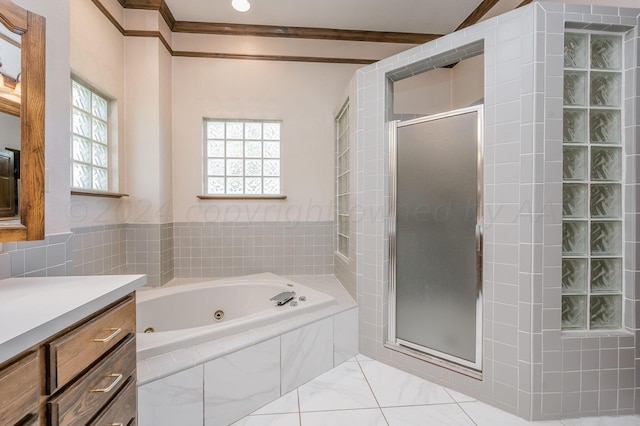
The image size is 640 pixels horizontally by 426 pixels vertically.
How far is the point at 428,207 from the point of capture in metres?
1.72

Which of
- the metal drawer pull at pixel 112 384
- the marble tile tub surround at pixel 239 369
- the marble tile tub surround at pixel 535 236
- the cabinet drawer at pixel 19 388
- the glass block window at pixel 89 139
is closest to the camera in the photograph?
the cabinet drawer at pixel 19 388

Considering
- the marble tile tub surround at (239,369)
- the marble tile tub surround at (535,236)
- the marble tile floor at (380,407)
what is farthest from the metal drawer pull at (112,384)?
the marble tile tub surround at (535,236)

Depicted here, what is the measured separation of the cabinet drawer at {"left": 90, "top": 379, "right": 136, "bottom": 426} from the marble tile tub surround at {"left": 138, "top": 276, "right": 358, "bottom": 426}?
0.24 meters

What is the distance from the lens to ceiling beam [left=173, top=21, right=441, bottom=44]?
8.71ft

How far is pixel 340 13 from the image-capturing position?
2.55 metres

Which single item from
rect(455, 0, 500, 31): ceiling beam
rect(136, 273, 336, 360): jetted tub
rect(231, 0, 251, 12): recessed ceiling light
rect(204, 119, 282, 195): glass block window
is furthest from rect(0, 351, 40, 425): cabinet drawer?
rect(455, 0, 500, 31): ceiling beam

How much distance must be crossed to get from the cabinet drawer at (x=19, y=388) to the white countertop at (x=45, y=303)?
3 cm

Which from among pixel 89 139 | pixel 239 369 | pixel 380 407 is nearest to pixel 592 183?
pixel 380 407

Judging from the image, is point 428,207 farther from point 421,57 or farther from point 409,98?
point 409,98

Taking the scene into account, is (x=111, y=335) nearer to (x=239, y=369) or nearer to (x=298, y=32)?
(x=239, y=369)

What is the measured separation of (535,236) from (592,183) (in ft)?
1.43

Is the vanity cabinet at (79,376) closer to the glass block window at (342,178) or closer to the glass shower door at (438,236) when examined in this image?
the glass shower door at (438,236)

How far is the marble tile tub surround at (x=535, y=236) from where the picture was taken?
138 cm

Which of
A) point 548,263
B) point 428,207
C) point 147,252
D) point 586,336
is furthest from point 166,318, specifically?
point 586,336
